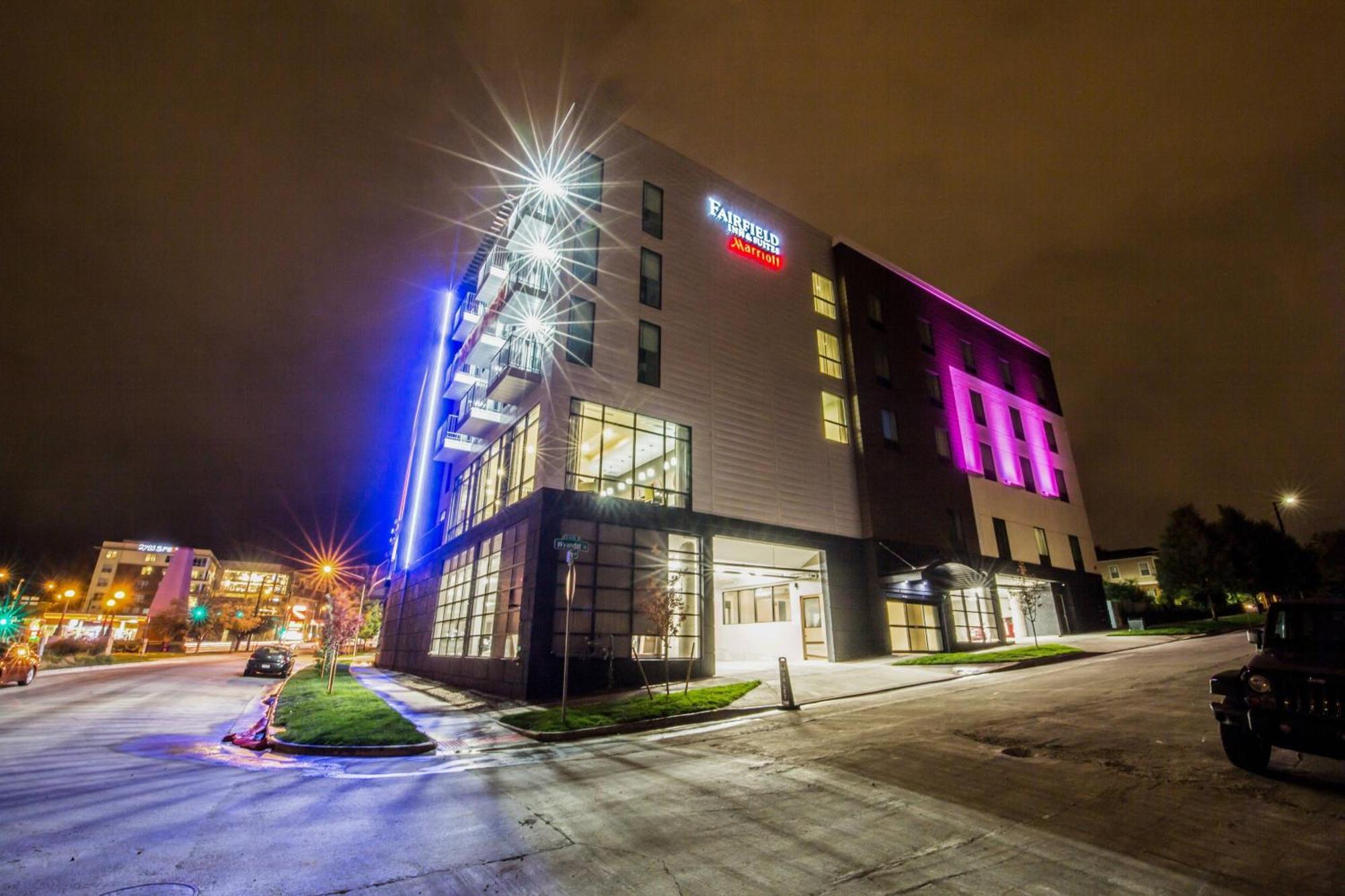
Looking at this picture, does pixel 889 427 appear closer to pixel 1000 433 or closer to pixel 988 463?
pixel 988 463

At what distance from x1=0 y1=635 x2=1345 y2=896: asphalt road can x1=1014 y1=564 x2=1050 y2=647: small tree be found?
1936 centimetres

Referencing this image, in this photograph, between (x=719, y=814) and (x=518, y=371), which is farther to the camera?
(x=518, y=371)

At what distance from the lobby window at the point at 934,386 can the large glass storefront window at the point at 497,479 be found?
25682 mm

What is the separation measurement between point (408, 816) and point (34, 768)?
6820mm

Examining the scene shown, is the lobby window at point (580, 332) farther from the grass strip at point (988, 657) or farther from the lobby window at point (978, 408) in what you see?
the lobby window at point (978, 408)

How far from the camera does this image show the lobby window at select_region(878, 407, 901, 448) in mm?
30953

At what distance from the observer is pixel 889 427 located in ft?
103

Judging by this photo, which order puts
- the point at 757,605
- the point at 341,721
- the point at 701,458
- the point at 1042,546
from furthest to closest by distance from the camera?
the point at 1042,546
the point at 757,605
the point at 701,458
the point at 341,721

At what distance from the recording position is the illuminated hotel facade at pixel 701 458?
2012 cm

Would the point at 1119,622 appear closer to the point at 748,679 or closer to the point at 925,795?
the point at 748,679

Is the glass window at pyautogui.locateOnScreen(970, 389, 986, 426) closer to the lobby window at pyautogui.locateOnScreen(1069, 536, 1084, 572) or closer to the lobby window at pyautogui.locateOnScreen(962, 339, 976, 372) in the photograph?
the lobby window at pyautogui.locateOnScreen(962, 339, 976, 372)

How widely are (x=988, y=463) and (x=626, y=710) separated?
33.4 meters

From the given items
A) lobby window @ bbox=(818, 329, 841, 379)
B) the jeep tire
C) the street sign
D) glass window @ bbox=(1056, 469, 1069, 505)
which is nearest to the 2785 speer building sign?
lobby window @ bbox=(818, 329, 841, 379)

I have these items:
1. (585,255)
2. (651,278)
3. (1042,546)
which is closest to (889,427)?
(651,278)
